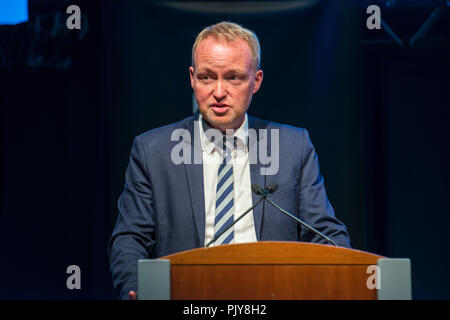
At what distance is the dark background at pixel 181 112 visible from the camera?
3.26m

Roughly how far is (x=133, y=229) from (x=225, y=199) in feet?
1.21

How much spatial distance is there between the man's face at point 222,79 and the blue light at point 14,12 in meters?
1.54

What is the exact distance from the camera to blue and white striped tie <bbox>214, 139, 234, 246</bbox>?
210 centimetres

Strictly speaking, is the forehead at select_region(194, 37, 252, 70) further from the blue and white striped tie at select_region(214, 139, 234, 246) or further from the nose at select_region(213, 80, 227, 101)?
the blue and white striped tie at select_region(214, 139, 234, 246)

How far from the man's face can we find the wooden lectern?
88 cm

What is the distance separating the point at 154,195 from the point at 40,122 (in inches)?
57.3

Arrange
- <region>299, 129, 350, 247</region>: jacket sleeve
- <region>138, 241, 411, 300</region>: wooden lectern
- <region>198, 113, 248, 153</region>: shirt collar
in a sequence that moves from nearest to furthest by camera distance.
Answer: <region>138, 241, 411, 300</region>: wooden lectern
<region>299, 129, 350, 247</region>: jacket sleeve
<region>198, 113, 248, 153</region>: shirt collar

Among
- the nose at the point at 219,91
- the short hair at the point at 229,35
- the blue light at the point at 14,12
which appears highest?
the blue light at the point at 14,12

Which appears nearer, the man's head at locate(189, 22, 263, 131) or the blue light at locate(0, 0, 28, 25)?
the man's head at locate(189, 22, 263, 131)

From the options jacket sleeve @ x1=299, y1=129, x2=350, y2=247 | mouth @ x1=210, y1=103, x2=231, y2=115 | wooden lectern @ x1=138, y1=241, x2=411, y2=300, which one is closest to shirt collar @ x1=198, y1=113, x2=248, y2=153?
mouth @ x1=210, y1=103, x2=231, y2=115

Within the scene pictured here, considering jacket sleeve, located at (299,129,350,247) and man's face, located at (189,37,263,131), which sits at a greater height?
man's face, located at (189,37,263,131)

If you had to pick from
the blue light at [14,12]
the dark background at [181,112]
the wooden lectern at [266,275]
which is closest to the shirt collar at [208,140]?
the wooden lectern at [266,275]

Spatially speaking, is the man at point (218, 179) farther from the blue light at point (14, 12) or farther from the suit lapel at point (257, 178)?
the blue light at point (14, 12)
